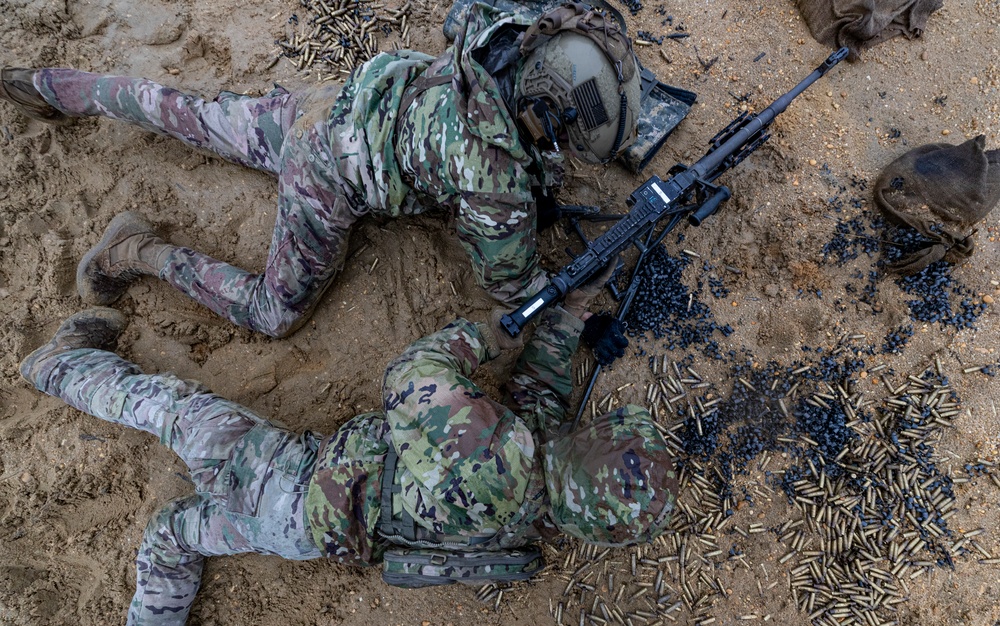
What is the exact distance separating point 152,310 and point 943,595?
27.3ft

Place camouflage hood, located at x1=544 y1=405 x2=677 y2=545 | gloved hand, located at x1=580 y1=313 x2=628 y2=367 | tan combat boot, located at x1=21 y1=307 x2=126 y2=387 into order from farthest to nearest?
gloved hand, located at x1=580 y1=313 x2=628 y2=367, tan combat boot, located at x1=21 y1=307 x2=126 y2=387, camouflage hood, located at x1=544 y1=405 x2=677 y2=545

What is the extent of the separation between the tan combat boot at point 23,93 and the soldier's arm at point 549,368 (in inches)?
209

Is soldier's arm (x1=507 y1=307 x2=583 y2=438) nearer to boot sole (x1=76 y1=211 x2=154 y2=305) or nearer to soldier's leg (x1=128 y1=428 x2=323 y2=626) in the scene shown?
soldier's leg (x1=128 y1=428 x2=323 y2=626)

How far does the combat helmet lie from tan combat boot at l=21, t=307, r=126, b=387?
463cm

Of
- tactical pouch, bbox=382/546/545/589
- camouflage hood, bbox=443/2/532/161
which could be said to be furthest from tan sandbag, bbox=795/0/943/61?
tactical pouch, bbox=382/546/545/589

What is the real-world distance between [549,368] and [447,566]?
182 centimetres

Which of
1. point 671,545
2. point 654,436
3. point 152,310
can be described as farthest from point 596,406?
point 152,310

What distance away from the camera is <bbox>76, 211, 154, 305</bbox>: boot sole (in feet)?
17.6

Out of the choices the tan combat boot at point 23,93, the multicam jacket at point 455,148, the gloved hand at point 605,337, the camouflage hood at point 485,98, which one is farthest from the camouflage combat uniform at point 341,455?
the tan combat boot at point 23,93

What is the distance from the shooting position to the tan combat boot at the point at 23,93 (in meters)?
5.18

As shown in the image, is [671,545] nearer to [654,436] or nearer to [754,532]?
[754,532]

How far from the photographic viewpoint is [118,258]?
534 centimetres

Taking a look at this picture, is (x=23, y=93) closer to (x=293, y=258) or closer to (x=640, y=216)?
(x=293, y=258)

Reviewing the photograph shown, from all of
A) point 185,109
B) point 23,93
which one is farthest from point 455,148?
point 23,93
